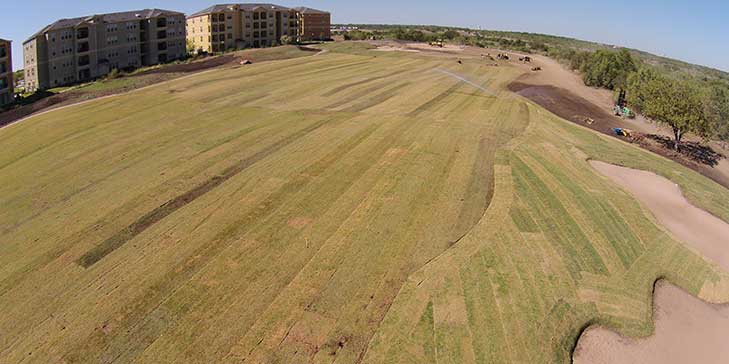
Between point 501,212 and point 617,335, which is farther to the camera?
point 501,212

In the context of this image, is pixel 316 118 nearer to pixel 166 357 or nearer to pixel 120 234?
pixel 120 234

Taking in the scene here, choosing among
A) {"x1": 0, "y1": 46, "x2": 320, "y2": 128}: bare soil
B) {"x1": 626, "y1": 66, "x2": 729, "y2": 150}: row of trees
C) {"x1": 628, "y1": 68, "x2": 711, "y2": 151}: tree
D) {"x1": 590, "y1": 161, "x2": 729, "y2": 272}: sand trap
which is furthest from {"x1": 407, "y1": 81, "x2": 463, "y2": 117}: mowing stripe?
{"x1": 0, "y1": 46, "x2": 320, "y2": 128}: bare soil

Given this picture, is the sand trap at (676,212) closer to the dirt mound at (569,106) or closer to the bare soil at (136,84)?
the dirt mound at (569,106)

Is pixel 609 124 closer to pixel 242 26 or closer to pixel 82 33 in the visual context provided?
pixel 82 33

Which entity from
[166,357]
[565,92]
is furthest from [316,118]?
[565,92]

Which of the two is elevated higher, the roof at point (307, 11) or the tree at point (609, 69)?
the roof at point (307, 11)

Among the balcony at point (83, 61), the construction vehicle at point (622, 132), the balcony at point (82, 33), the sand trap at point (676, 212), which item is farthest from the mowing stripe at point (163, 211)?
the balcony at point (82, 33)

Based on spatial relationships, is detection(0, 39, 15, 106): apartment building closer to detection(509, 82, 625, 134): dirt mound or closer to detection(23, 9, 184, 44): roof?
detection(23, 9, 184, 44): roof

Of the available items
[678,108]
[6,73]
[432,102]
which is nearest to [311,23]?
[6,73]
